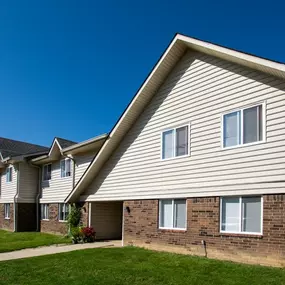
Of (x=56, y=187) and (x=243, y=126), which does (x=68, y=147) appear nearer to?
(x=56, y=187)

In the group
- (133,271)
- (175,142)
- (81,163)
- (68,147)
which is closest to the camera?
(133,271)

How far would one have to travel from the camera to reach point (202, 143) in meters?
13.4

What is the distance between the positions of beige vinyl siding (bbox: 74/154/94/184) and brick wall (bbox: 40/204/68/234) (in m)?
3.55

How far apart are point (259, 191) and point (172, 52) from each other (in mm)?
6431

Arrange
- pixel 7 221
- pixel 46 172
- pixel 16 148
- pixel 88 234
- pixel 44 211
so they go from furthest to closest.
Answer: pixel 16 148 → pixel 7 221 → pixel 46 172 → pixel 44 211 → pixel 88 234

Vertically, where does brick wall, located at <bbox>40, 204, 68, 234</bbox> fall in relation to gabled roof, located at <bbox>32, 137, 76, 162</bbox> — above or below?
below

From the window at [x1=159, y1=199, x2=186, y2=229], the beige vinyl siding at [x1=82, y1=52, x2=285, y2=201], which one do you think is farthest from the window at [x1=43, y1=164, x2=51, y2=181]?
the window at [x1=159, y1=199, x2=186, y2=229]

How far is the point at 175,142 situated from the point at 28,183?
55.2ft

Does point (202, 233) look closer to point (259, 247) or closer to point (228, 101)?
point (259, 247)

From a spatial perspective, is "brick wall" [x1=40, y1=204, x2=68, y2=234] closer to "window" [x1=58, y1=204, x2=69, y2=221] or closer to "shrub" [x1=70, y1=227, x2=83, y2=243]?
"window" [x1=58, y1=204, x2=69, y2=221]

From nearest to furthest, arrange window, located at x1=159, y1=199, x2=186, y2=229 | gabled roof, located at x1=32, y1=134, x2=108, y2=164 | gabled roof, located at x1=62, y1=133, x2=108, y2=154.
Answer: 1. window, located at x1=159, y1=199, x2=186, y2=229
2. gabled roof, located at x1=62, y1=133, x2=108, y2=154
3. gabled roof, located at x1=32, y1=134, x2=108, y2=164

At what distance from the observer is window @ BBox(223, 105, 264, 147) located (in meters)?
11.5

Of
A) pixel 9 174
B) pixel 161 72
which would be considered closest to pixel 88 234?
pixel 161 72

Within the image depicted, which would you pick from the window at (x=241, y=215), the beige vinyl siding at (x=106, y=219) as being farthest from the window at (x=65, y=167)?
the window at (x=241, y=215)
